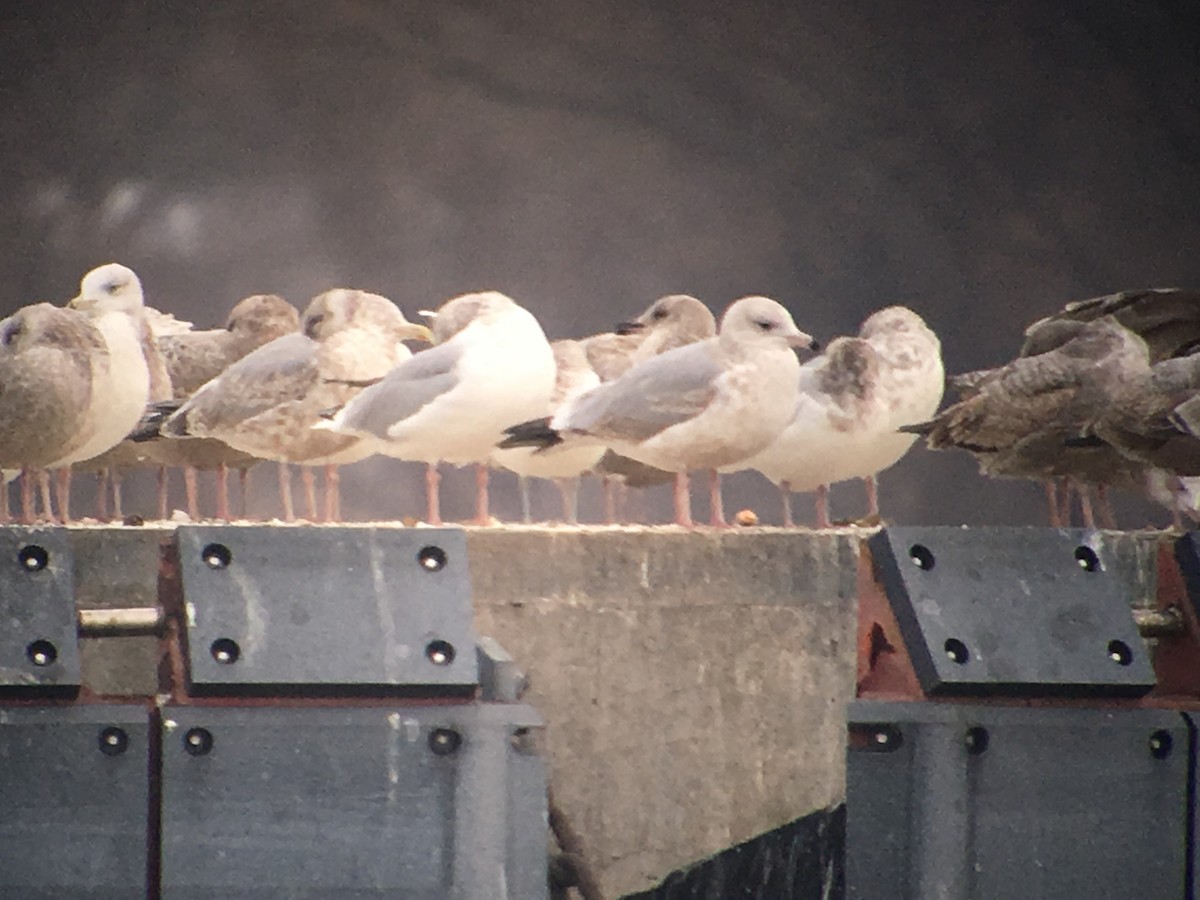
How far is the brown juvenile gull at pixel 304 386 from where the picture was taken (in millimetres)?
5834

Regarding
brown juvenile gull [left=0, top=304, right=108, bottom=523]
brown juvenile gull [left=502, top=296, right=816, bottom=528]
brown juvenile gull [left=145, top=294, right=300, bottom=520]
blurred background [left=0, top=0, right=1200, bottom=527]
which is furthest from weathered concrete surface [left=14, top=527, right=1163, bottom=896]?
blurred background [left=0, top=0, right=1200, bottom=527]

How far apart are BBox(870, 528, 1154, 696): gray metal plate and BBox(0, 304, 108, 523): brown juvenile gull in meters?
3.21

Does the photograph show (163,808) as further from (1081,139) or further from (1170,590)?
(1081,139)

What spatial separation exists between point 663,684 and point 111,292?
9.42ft

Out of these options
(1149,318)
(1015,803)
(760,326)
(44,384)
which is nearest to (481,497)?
(760,326)

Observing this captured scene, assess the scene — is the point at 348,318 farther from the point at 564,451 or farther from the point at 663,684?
the point at 663,684

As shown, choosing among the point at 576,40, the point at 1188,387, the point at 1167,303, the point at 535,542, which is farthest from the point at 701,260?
the point at 535,542

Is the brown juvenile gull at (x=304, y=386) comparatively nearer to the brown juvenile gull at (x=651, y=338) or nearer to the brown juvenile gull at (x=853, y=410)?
the brown juvenile gull at (x=651, y=338)

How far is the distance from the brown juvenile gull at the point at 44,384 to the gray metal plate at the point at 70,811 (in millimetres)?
3002

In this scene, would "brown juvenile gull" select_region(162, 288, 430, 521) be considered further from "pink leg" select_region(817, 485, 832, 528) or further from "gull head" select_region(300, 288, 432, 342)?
"pink leg" select_region(817, 485, 832, 528)

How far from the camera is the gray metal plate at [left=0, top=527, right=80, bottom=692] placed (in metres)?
2.52

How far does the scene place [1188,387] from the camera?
561cm

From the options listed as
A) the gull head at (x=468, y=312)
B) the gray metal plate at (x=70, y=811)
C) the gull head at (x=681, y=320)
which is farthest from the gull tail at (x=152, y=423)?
the gray metal plate at (x=70, y=811)

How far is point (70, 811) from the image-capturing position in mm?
2475
